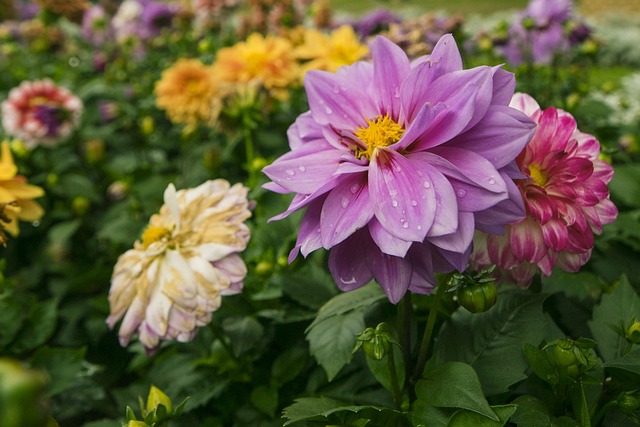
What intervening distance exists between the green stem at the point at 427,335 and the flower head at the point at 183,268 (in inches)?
11.2

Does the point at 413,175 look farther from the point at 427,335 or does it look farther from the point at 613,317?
the point at 613,317

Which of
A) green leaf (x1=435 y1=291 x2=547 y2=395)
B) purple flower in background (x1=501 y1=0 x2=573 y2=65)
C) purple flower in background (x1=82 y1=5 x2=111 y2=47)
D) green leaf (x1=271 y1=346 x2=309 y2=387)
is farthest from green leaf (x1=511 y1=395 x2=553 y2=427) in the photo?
purple flower in background (x1=82 y1=5 x2=111 y2=47)

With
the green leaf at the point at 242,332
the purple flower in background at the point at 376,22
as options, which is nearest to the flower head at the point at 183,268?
the green leaf at the point at 242,332

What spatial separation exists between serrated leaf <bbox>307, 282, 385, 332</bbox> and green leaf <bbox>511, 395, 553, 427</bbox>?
0.21 meters

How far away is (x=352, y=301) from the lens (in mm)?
747

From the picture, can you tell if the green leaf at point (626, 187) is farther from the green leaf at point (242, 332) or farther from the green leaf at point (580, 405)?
the green leaf at point (242, 332)

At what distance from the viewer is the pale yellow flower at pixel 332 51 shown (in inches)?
64.8

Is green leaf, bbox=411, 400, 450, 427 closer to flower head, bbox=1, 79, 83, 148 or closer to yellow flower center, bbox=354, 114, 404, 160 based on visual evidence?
yellow flower center, bbox=354, 114, 404, 160

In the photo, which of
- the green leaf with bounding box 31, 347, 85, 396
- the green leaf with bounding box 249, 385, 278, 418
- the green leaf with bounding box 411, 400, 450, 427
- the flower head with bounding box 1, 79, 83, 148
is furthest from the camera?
the flower head with bounding box 1, 79, 83, 148

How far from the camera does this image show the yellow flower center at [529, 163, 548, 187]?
2.19ft

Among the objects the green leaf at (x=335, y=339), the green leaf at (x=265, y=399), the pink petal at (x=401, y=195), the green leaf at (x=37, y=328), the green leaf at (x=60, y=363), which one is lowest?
the green leaf at (x=37, y=328)

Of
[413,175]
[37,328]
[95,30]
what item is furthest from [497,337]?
[95,30]

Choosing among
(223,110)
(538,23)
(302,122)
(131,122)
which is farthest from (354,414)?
(131,122)

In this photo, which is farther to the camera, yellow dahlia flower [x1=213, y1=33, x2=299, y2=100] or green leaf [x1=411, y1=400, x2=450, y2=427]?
yellow dahlia flower [x1=213, y1=33, x2=299, y2=100]
